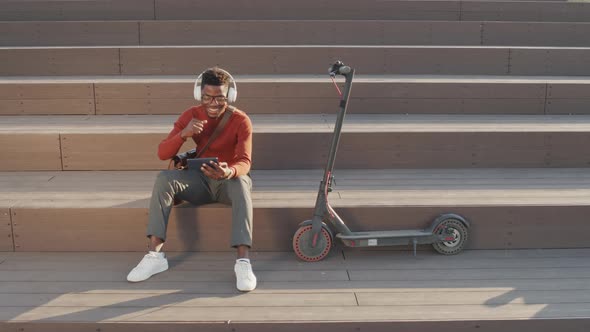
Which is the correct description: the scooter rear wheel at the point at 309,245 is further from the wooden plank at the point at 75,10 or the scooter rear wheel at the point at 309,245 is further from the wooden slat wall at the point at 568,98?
the wooden plank at the point at 75,10

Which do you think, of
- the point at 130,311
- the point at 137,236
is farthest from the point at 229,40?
the point at 130,311

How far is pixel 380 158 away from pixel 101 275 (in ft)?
6.23

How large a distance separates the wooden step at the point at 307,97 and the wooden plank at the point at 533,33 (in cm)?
128

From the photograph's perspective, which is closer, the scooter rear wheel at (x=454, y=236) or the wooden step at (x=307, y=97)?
the scooter rear wheel at (x=454, y=236)

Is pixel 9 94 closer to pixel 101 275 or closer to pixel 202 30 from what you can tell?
pixel 202 30

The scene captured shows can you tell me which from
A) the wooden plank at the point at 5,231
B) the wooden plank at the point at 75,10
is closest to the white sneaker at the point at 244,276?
the wooden plank at the point at 5,231

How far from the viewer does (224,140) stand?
123 inches

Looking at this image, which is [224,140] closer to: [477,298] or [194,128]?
[194,128]

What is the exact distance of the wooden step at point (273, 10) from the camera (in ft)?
19.4

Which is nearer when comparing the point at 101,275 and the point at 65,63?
the point at 101,275

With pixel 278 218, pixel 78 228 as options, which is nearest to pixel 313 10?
pixel 278 218

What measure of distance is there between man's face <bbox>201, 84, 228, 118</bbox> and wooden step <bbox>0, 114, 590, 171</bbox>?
758mm

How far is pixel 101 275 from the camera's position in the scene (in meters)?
2.91

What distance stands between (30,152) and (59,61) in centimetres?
157
